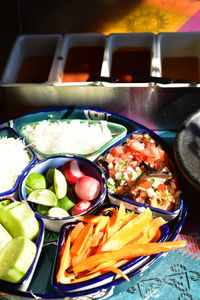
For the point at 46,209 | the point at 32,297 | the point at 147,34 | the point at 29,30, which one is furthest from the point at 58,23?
the point at 32,297

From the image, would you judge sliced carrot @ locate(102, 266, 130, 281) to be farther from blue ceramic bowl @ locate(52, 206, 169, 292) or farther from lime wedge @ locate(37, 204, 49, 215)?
lime wedge @ locate(37, 204, 49, 215)

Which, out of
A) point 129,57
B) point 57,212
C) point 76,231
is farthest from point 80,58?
point 76,231

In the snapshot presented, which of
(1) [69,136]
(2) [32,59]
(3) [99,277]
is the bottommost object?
(3) [99,277]

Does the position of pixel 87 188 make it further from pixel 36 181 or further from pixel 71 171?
pixel 36 181

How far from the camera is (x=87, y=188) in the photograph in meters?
1.63

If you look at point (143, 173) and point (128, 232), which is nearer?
point (128, 232)

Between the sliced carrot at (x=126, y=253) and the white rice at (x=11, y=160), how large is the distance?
58 centimetres

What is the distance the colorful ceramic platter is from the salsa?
0.28ft

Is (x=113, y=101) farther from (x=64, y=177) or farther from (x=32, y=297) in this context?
(x=32, y=297)

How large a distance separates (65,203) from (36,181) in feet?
0.60

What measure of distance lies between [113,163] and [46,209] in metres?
0.42

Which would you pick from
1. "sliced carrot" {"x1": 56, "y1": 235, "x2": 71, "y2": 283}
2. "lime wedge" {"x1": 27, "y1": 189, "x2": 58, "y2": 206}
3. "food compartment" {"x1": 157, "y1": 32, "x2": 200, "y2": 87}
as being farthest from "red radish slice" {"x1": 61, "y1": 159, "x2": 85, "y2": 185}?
"food compartment" {"x1": 157, "y1": 32, "x2": 200, "y2": 87}

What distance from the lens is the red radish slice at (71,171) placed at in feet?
5.67

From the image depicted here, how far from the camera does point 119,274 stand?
4.31ft
